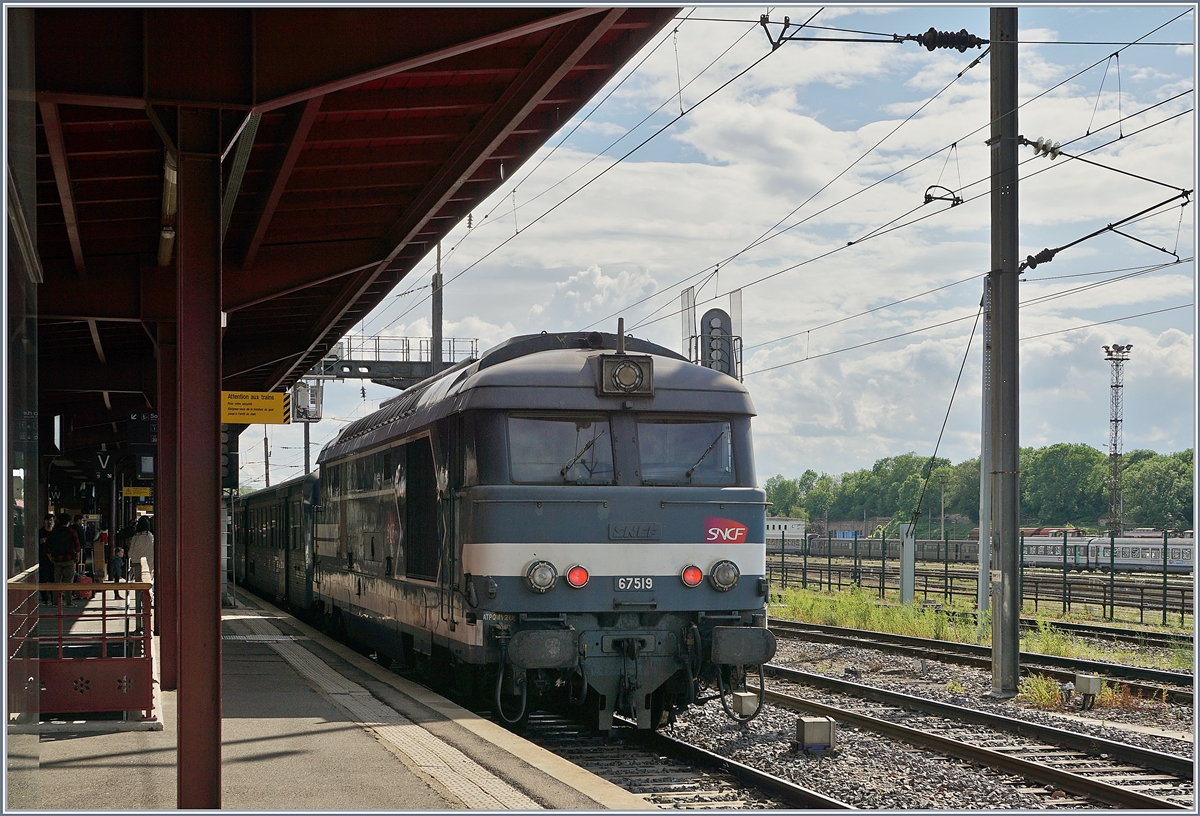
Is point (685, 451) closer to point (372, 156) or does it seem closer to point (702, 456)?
point (702, 456)

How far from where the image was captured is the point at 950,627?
66.9 ft

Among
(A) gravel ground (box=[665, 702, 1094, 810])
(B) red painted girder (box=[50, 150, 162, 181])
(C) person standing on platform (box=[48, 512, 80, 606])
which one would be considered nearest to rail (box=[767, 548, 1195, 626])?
(A) gravel ground (box=[665, 702, 1094, 810])

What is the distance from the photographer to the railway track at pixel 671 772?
8.30 metres

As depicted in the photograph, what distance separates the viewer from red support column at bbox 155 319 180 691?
13.1 m

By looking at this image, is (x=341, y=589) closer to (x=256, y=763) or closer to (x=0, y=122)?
(x=256, y=763)

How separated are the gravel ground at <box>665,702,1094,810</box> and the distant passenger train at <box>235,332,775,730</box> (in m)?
0.38

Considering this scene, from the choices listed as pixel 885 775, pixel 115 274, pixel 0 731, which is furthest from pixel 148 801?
pixel 115 274

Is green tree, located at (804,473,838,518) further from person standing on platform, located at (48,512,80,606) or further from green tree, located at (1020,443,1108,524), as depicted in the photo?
person standing on platform, located at (48,512,80,606)

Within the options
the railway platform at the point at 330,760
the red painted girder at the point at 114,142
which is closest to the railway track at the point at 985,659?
the railway platform at the point at 330,760

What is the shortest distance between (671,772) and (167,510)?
315 inches

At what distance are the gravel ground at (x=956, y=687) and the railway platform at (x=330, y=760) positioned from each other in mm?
5560

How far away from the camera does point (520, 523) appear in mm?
9836

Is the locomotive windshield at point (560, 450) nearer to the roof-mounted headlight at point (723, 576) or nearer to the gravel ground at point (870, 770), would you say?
the roof-mounted headlight at point (723, 576)

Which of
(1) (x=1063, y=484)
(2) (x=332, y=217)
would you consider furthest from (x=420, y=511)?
(1) (x=1063, y=484)
